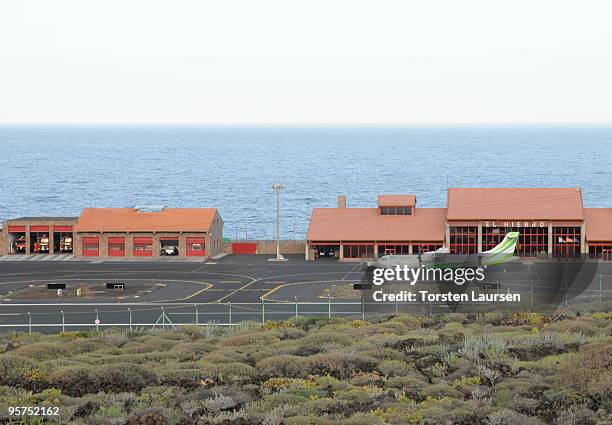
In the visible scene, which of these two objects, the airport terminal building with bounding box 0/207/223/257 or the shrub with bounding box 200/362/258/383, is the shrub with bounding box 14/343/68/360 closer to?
the shrub with bounding box 200/362/258/383

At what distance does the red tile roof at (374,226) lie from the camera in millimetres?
97562

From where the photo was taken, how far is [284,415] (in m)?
31.2

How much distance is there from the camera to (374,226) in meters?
100

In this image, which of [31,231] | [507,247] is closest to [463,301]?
[507,247]

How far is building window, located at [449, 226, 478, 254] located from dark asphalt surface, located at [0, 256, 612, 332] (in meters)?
7.00

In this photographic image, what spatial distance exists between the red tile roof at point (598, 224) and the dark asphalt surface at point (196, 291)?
14.3ft

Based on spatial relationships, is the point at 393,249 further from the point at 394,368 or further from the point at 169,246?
the point at 394,368

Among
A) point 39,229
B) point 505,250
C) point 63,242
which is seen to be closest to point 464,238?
point 505,250

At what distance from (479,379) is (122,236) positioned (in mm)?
69576

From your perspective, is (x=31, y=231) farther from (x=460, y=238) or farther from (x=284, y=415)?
(x=284, y=415)

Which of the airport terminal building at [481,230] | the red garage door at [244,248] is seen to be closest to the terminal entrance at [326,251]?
the airport terminal building at [481,230]

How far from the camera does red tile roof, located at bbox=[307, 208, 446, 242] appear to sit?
3841 inches

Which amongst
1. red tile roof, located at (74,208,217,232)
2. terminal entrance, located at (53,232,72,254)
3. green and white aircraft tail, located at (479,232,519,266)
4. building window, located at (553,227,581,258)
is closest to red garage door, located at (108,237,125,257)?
red tile roof, located at (74,208,217,232)

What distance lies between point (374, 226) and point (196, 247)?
16.6 meters
